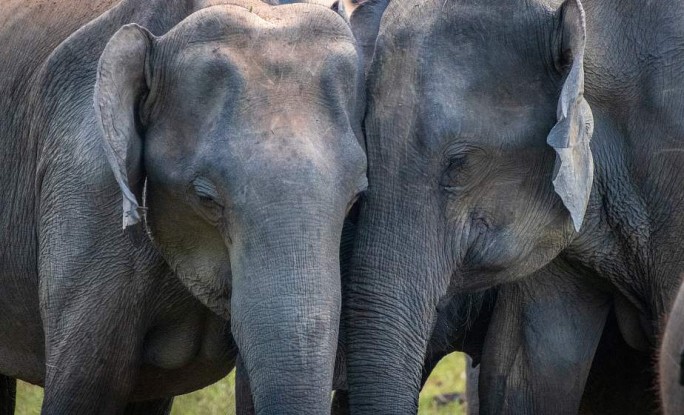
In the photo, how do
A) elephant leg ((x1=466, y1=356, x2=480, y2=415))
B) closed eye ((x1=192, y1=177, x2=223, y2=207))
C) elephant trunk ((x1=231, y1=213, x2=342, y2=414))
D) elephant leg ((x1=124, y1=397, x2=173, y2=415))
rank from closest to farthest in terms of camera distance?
elephant trunk ((x1=231, y1=213, x2=342, y2=414)) < closed eye ((x1=192, y1=177, x2=223, y2=207)) < elephant leg ((x1=124, y1=397, x2=173, y2=415)) < elephant leg ((x1=466, y1=356, x2=480, y2=415))

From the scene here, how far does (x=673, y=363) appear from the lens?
396 cm

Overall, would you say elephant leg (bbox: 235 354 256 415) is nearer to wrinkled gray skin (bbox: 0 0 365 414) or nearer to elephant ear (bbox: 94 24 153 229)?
wrinkled gray skin (bbox: 0 0 365 414)

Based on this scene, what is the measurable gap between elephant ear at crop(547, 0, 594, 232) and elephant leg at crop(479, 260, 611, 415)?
21.2 inches

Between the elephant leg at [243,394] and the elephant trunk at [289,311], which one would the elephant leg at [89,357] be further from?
the elephant trunk at [289,311]

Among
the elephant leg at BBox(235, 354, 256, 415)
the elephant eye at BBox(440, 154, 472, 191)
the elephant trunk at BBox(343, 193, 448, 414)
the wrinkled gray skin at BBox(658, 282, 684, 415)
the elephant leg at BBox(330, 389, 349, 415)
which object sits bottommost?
the elephant leg at BBox(330, 389, 349, 415)

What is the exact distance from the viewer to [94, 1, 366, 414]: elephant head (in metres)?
4.16

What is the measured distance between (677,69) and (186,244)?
141 cm

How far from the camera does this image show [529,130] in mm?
4742

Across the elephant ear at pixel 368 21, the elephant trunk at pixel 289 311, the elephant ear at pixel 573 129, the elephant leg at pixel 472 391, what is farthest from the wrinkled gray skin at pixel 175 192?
the elephant leg at pixel 472 391

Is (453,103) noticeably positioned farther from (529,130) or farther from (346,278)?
(346,278)

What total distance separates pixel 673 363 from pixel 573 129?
2.69 ft

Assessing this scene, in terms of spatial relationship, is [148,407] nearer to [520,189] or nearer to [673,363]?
[520,189]

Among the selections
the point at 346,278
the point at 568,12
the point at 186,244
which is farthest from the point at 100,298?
the point at 568,12

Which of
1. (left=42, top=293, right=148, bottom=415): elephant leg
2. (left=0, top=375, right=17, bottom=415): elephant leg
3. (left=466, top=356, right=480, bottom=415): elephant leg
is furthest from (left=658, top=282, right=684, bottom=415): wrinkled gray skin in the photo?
(left=0, top=375, right=17, bottom=415): elephant leg
